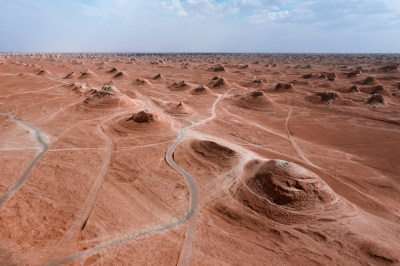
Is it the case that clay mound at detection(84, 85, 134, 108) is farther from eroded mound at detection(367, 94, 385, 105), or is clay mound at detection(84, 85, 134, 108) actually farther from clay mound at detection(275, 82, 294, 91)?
eroded mound at detection(367, 94, 385, 105)

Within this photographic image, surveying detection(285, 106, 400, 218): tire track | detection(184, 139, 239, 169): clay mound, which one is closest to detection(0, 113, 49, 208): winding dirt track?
detection(184, 139, 239, 169): clay mound

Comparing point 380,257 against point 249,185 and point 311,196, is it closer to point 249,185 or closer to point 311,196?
point 311,196

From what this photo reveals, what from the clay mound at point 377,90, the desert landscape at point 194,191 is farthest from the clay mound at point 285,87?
the desert landscape at point 194,191

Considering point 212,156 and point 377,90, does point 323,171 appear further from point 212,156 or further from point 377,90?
point 377,90

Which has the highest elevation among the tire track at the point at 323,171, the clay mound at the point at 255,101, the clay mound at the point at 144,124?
the clay mound at the point at 255,101

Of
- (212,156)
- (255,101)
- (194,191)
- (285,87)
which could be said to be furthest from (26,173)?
(285,87)

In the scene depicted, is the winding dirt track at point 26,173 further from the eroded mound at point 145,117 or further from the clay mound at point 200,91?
the clay mound at point 200,91
